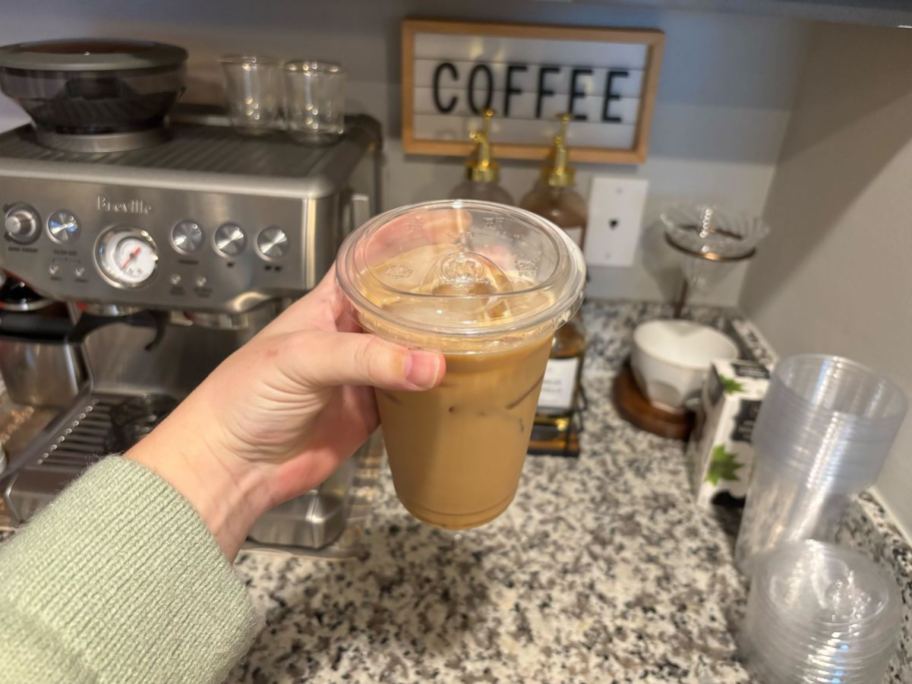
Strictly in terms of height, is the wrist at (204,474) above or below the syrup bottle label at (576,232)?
below

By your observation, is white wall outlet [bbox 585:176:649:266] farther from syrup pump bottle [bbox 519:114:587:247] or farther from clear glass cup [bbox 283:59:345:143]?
clear glass cup [bbox 283:59:345:143]

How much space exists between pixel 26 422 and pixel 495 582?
607mm

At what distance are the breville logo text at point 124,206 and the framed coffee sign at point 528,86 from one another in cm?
36

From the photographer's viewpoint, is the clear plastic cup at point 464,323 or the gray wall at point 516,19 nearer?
the clear plastic cup at point 464,323

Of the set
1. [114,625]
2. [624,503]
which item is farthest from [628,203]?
[114,625]

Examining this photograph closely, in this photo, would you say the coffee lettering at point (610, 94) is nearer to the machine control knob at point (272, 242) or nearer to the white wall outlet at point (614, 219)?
the white wall outlet at point (614, 219)

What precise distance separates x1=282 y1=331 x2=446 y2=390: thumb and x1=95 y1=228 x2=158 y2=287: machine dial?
284mm

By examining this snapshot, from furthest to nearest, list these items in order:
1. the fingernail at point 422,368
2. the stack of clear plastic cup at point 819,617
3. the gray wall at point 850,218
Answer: the gray wall at point 850,218 < the stack of clear plastic cup at point 819,617 < the fingernail at point 422,368

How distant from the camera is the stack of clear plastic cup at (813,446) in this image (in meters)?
0.65

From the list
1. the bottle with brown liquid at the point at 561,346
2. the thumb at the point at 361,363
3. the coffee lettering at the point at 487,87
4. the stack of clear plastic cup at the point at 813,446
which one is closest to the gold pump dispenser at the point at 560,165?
the bottle with brown liquid at the point at 561,346

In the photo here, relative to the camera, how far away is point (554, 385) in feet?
2.81

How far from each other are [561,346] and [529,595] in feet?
0.95

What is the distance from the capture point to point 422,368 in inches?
16.4

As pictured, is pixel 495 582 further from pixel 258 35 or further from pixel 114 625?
pixel 258 35
